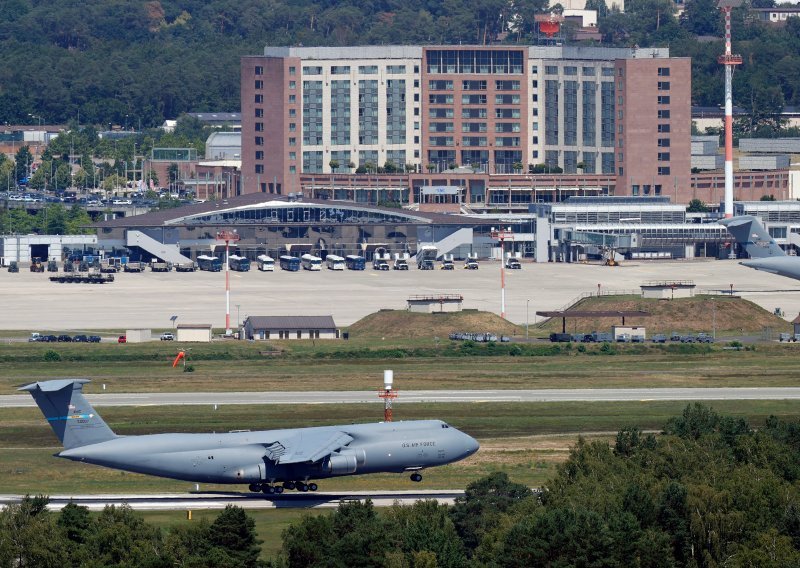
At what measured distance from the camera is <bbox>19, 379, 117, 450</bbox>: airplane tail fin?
3541 inches

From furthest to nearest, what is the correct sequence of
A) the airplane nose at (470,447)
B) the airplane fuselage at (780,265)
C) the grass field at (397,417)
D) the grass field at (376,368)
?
the airplane fuselage at (780,265)
the grass field at (376,368)
the grass field at (397,417)
the airplane nose at (470,447)

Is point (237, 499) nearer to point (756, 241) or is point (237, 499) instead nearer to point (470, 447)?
point (470, 447)

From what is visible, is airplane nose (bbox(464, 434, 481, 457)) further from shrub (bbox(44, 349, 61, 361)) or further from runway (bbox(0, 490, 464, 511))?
shrub (bbox(44, 349, 61, 361))

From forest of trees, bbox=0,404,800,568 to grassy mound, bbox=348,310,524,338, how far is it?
274 ft

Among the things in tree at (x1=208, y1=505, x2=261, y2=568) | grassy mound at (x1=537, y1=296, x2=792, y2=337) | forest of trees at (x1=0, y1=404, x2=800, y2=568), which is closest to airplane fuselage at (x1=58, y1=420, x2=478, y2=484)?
forest of trees at (x1=0, y1=404, x2=800, y2=568)

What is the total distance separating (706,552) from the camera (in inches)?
2867

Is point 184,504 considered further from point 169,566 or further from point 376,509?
point 169,566

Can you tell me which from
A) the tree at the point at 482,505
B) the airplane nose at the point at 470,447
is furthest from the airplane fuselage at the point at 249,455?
the tree at the point at 482,505

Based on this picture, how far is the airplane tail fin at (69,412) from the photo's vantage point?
89938 mm

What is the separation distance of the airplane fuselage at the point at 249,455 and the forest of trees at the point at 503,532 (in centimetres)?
1083

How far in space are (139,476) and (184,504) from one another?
30.6ft

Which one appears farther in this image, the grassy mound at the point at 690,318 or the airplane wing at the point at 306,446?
the grassy mound at the point at 690,318

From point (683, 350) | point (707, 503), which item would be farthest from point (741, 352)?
point (707, 503)

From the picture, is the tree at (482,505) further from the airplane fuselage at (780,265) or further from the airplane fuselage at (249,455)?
the airplane fuselage at (780,265)
